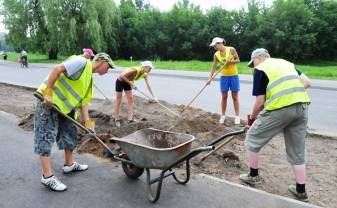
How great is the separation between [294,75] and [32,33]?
35929 mm

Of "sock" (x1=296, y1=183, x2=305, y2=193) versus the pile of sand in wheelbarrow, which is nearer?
"sock" (x1=296, y1=183, x2=305, y2=193)

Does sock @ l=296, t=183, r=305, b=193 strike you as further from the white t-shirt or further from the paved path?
the white t-shirt

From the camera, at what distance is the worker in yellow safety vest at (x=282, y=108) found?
14.2ft

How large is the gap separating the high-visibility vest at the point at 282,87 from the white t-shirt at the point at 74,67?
2012mm

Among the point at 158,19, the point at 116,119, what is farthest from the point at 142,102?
the point at 158,19

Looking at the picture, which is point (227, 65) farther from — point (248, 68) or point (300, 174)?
point (248, 68)

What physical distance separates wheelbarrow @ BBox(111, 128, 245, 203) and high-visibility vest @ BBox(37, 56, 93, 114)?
27.4 inches

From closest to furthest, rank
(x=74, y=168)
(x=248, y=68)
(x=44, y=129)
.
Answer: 1. (x=44, y=129)
2. (x=74, y=168)
3. (x=248, y=68)

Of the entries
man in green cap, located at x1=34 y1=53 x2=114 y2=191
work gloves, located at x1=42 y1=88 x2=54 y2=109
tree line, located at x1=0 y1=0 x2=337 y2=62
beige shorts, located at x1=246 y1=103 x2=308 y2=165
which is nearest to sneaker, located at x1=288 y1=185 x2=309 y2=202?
beige shorts, located at x1=246 y1=103 x2=308 y2=165

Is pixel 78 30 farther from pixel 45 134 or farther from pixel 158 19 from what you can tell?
pixel 45 134

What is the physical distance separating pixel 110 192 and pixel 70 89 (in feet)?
4.30

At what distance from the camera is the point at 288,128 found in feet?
14.9

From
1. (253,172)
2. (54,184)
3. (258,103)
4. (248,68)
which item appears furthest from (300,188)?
(248,68)

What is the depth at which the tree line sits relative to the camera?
34.6 meters
